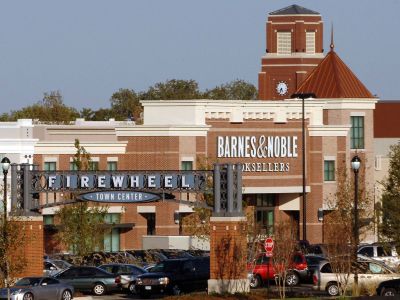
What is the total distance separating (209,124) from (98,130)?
21.6ft

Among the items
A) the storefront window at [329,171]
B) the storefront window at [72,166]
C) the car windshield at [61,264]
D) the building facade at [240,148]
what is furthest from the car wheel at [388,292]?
the storefront window at [329,171]

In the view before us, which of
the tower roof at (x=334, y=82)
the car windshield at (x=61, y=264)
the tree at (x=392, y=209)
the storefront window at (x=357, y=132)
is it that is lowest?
the car windshield at (x=61, y=264)

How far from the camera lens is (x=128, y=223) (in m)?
90.6

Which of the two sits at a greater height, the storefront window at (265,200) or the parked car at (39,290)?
the storefront window at (265,200)

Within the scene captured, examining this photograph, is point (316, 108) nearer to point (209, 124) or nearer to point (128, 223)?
point (209, 124)

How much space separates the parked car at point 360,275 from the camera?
5775 centimetres

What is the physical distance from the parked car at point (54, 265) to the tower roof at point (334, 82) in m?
34.4

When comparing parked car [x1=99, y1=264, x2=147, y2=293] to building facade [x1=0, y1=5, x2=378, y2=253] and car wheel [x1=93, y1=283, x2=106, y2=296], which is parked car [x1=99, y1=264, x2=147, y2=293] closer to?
car wheel [x1=93, y1=283, x2=106, y2=296]

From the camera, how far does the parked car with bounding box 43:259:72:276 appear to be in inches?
2660

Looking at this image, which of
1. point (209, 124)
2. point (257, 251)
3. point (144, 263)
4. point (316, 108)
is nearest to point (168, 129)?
point (209, 124)

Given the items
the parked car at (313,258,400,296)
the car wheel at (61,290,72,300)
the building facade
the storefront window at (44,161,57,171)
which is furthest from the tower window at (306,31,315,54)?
the car wheel at (61,290,72,300)

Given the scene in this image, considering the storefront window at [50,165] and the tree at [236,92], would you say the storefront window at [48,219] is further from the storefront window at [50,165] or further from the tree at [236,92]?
the tree at [236,92]

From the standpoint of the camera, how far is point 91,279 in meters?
61.9

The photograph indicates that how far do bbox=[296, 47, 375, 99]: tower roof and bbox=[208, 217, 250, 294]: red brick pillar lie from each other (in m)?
43.7
